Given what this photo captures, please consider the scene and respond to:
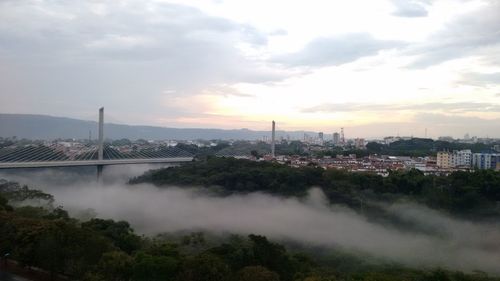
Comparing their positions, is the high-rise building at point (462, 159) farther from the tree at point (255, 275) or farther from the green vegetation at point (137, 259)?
the tree at point (255, 275)

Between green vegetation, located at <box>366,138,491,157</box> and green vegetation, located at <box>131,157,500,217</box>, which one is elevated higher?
green vegetation, located at <box>366,138,491,157</box>

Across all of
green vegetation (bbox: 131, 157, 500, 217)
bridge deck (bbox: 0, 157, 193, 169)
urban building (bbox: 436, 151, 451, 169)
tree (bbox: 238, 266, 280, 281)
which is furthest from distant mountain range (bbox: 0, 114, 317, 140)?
tree (bbox: 238, 266, 280, 281)

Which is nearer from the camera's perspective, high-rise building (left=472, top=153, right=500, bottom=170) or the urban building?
the urban building

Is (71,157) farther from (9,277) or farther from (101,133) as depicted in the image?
(9,277)

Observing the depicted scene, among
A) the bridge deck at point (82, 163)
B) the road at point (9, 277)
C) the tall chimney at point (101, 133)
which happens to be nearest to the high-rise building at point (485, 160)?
the bridge deck at point (82, 163)

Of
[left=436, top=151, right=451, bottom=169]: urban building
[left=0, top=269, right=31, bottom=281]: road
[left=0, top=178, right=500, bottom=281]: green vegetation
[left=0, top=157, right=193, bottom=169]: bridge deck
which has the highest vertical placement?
[left=436, top=151, right=451, bottom=169]: urban building

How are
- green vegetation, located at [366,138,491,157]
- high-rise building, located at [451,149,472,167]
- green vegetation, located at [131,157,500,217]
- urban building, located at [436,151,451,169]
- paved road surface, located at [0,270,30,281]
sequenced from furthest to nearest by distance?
1. green vegetation, located at [366,138,491,157]
2. high-rise building, located at [451,149,472,167]
3. urban building, located at [436,151,451,169]
4. green vegetation, located at [131,157,500,217]
5. paved road surface, located at [0,270,30,281]

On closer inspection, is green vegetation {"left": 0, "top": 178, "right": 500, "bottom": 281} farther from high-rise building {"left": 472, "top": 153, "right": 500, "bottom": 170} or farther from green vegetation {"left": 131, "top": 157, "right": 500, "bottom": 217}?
high-rise building {"left": 472, "top": 153, "right": 500, "bottom": 170}
